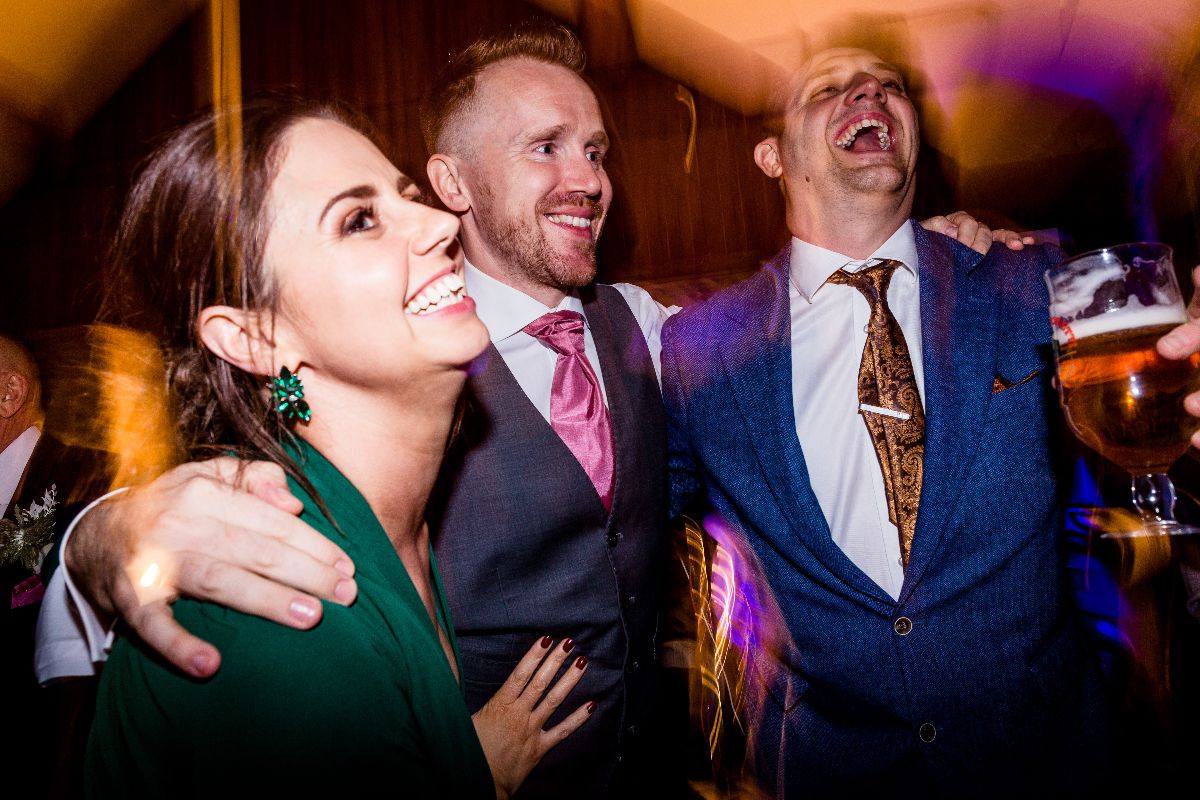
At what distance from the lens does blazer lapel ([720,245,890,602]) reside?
1.59 metres

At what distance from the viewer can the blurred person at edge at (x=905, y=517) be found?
1492 mm

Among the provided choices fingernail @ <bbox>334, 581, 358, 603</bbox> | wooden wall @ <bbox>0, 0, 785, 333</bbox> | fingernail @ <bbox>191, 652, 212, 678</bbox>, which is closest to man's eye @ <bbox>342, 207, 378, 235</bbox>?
fingernail @ <bbox>334, 581, 358, 603</bbox>

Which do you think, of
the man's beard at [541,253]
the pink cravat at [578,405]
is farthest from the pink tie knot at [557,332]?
the man's beard at [541,253]

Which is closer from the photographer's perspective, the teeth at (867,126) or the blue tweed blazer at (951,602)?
the blue tweed blazer at (951,602)

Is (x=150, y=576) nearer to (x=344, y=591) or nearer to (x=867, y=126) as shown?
(x=344, y=591)

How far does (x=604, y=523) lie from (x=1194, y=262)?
3255 mm

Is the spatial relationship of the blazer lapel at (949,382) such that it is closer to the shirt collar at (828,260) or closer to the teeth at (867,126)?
the shirt collar at (828,260)

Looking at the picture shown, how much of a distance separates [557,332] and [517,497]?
1.80 feet

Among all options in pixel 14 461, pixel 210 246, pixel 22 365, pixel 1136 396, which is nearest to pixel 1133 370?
pixel 1136 396

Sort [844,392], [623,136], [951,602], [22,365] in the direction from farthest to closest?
1. [623,136]
2. [22,365]
3. [844,392]
4. [951,602]

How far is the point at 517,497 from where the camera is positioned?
179 centimetres

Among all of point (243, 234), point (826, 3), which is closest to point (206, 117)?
point (243, 234)

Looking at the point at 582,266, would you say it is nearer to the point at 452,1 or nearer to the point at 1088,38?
the point at 452,1

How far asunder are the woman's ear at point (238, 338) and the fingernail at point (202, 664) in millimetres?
542
